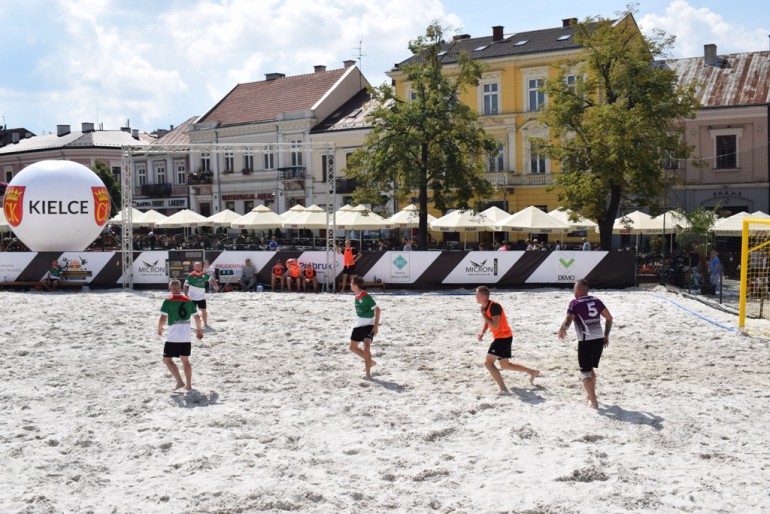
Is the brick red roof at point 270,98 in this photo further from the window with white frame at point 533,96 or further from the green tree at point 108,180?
the window with white frame at point 533,96

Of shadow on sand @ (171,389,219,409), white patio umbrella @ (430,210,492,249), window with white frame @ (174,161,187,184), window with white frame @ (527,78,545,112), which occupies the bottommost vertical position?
shadow on sand @ (171,389,219,409)

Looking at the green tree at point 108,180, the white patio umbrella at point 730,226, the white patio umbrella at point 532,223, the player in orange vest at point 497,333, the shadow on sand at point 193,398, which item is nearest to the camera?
the shadow on sand at point 193,398

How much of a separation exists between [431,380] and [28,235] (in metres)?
19.2

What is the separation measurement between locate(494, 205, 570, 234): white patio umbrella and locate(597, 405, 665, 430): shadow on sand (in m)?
18.2

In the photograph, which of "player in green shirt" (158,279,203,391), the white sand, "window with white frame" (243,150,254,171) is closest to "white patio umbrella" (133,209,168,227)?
"window with white frame" (243,150,254,171)

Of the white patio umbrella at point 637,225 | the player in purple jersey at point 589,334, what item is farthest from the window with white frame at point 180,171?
the player in purple jersey at point 589,334

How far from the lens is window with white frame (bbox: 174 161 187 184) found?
5456 centimetres

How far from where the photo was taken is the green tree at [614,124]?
26312mm

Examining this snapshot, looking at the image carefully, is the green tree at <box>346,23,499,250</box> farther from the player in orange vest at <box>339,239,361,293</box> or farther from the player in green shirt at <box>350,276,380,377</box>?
the player in green shirt at <box>350,276,380,377</box>

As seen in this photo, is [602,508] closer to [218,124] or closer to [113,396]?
[113,396]

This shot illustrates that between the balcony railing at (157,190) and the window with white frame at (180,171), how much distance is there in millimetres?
829

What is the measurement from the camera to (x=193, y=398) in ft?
35.8

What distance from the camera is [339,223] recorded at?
31516 mm

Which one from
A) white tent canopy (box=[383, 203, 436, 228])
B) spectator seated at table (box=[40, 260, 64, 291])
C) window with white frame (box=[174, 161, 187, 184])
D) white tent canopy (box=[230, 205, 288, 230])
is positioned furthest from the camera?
window with white frame (box=[174, 161, 187, 184])
